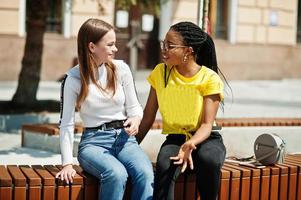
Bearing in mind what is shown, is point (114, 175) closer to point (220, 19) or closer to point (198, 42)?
point (198, 42)

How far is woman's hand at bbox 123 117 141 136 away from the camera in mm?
3786

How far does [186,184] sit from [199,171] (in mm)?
196

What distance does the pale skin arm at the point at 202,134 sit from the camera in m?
3.61

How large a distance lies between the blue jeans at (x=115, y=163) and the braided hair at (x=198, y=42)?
68cm

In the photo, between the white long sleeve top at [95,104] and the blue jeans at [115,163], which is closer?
the blue jeans at [115,163]

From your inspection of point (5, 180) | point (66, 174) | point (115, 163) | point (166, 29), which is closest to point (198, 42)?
point (115, 163)

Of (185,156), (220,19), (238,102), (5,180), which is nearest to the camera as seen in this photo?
(5,180)

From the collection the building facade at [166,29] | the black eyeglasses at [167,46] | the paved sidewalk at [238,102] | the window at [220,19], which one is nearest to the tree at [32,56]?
the paved sidewalk at [238,102]

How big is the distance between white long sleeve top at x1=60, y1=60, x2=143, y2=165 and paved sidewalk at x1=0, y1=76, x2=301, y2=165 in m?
2.22

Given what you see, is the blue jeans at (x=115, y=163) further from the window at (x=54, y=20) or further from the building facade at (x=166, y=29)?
the window at (x=54, y=20)

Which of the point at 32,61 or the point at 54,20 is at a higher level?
the point at 54,20

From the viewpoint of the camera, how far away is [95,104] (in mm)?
3748

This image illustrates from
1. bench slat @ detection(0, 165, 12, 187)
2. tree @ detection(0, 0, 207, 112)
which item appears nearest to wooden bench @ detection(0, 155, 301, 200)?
bench slat @ detection(0, 165, 12, 187)

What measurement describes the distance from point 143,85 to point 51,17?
9.71 ft
